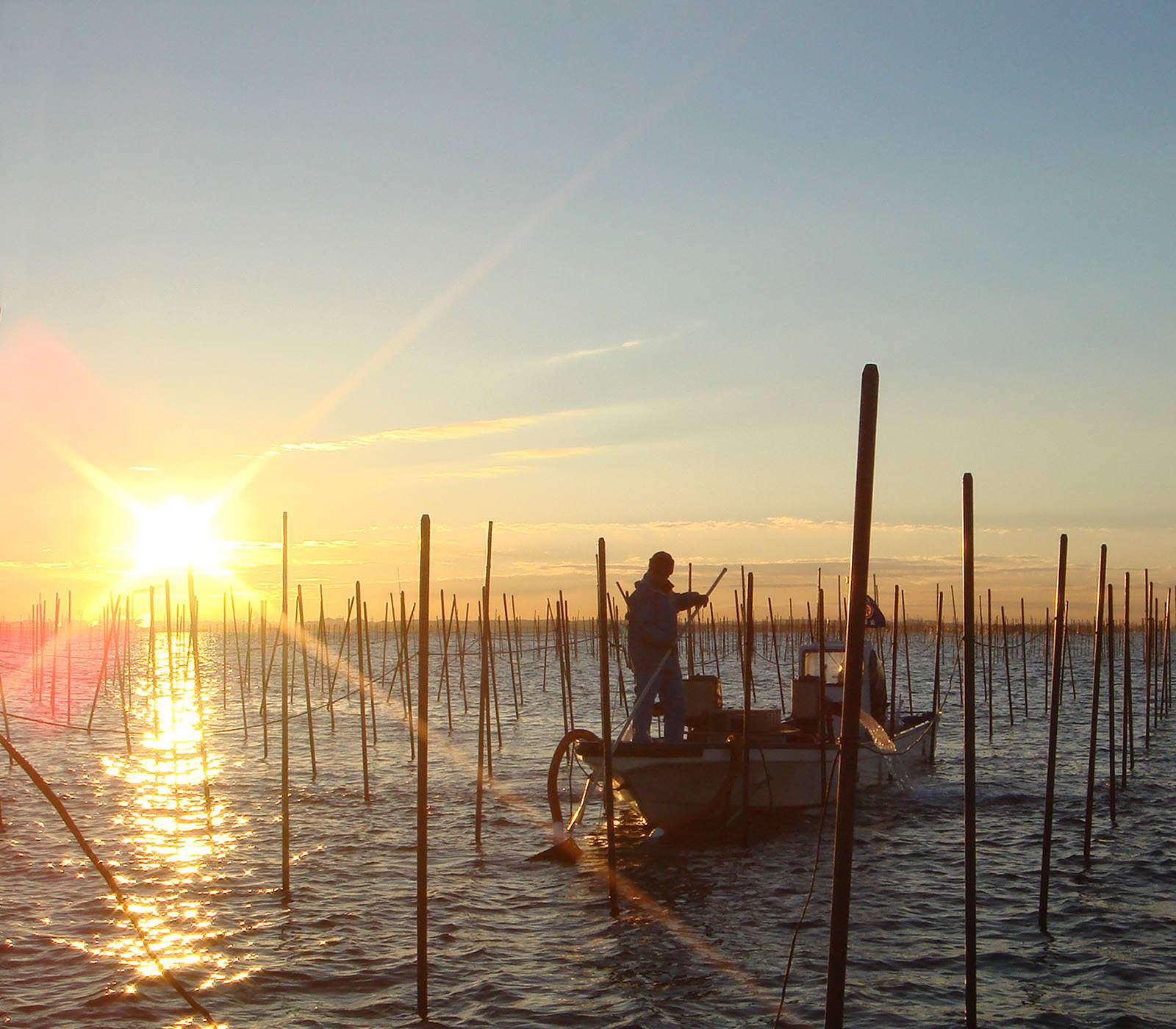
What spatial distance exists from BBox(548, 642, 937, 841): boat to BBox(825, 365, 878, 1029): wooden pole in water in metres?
6.12

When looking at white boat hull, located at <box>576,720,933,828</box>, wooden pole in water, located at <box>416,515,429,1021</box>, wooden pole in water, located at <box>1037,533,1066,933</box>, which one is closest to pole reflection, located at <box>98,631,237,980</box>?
wooden pole in water, located at <box>416,515,429,1021</box>

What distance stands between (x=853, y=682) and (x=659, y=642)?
7.17m

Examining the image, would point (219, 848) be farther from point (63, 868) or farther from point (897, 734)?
point (897, 734)

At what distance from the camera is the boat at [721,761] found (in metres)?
11.3

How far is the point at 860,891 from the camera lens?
991cm

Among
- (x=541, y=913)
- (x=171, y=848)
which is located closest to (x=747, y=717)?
(x=541, y=913)

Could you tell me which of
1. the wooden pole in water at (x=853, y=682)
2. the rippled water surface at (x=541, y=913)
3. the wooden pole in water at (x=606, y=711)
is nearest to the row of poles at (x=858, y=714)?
the wooden pole in water at (x=853, y=682)

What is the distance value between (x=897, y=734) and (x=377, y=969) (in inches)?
391

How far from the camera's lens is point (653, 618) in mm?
11258

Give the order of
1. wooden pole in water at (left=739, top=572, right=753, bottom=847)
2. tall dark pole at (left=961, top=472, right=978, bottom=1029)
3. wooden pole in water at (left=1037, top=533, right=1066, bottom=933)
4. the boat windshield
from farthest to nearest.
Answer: the boat windshield
wooden pole in water at (left=739, top=572, right=753, bottom=847)
wooden pole in water at (left=1037, top=533, right=1066, bottom=933)
tall dark pole at (left=961, top=472, right=978, bottom=1029)

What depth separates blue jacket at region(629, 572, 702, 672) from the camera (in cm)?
1126

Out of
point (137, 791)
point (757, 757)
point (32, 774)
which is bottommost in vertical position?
point (137, 791)

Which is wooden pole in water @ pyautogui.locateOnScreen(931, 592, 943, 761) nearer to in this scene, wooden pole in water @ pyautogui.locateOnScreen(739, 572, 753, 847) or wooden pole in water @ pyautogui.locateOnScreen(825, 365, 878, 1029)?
wooden pole in water @ pyautogui.locateOnScreen(739, 572, 753, 847)

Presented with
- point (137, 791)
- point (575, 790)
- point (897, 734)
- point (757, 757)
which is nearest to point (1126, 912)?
point (757, 757)
